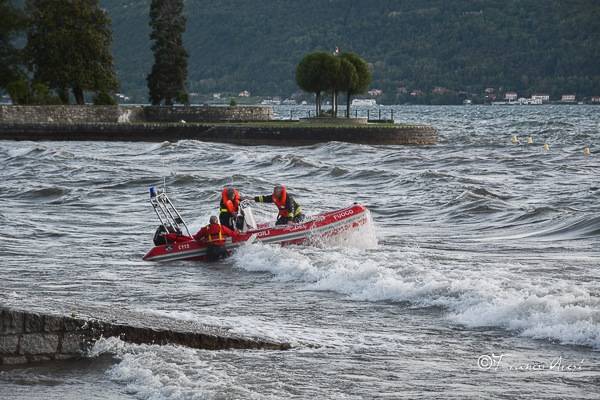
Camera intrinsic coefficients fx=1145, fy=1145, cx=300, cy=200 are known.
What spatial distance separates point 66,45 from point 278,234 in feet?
168

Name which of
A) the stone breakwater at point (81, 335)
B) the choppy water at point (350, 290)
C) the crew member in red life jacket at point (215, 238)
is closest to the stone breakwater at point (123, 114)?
the choppy water at point (350, 290)

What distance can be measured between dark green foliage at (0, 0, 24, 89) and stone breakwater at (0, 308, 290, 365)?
61873mm

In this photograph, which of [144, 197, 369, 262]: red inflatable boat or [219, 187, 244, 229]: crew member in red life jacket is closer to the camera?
[144, 197, 369, 262]: red inflatable boat

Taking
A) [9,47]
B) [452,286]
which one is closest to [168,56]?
[9,47]

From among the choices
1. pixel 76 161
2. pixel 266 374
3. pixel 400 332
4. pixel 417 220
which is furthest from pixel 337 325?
pixel 76 161

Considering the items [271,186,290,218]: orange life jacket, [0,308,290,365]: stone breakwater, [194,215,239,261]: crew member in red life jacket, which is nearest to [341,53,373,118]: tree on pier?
[271,186,290,218]: orange life jacket

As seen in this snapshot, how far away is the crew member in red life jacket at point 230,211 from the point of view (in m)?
22.2

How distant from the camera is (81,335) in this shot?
452 inches

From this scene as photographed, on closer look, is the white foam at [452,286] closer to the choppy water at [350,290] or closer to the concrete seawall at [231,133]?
the choppy water at [350,290]

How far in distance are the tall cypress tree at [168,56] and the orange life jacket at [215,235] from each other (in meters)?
53.4

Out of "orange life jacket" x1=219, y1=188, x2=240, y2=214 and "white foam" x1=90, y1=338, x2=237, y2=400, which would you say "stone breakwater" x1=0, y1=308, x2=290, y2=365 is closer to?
"white foam" x1=90, y1=338, x2=237, y2=400

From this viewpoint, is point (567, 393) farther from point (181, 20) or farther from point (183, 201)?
point (181, 20)

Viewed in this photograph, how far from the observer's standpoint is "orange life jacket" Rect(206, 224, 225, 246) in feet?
68.4

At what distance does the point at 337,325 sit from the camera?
13625 millimetres
